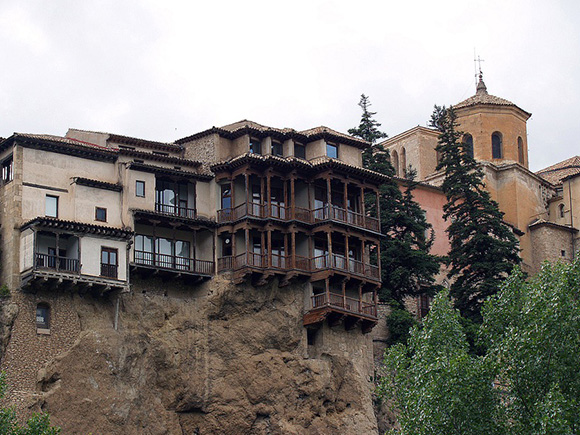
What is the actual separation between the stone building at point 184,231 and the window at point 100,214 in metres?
0.05

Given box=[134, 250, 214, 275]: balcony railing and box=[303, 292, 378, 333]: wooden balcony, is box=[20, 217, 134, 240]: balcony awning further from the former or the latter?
box=[303, 292, 378, 333]: wooden balcony

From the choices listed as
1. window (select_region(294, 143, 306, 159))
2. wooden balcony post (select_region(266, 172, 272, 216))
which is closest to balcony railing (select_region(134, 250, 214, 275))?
wooden balcony post (select_region(266, 172, 272, 216))

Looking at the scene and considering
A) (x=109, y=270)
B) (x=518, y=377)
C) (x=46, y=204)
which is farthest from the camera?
(x=46, y=204)

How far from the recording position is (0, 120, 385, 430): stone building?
2164 inches

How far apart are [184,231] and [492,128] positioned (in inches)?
1379

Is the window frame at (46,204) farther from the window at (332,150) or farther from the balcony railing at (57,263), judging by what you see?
the window at (332,150)

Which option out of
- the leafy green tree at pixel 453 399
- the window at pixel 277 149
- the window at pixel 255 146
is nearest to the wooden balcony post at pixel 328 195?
the window at pixel 277 149

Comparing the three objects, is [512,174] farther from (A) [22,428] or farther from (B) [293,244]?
(A) [22,428]

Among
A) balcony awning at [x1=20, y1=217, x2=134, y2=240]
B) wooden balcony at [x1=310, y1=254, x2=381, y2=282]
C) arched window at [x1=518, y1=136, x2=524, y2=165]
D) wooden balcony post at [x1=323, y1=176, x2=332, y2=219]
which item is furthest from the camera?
arched window at [x1=518, y1=136, x2=524, y2=165]

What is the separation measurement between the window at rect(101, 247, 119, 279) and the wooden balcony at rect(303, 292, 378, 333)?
393 inches

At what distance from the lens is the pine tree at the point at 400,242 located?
69.4m

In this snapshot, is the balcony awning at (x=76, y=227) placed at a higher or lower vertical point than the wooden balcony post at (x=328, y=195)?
lower

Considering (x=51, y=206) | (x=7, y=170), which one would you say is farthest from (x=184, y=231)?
(x=7, y=170)

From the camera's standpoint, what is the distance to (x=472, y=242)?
70812 millimetres
